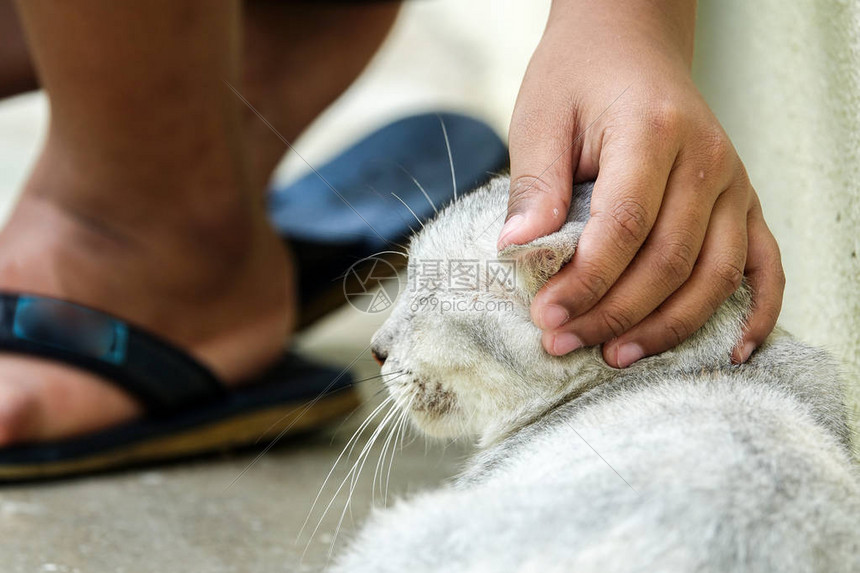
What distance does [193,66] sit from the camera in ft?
5.35

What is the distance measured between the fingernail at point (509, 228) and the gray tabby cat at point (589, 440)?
1 cm

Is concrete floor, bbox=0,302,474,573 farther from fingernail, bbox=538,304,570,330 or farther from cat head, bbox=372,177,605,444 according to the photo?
fingernail, bbox=538,304,570,330

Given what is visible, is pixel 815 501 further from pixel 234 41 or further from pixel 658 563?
pixel 234 41

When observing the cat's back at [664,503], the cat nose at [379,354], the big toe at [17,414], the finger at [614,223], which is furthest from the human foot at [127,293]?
Result: the finger at [614,223]

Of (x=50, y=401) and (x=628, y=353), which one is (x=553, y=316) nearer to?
(x=628, y=353)

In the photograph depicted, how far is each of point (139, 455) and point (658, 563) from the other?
119 cm

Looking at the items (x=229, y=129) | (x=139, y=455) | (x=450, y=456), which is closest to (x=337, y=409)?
(x=450, y=456)

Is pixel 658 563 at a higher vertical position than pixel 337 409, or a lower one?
higher

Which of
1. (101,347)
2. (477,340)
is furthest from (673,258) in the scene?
(101,347)

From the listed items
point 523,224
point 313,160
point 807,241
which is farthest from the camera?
point 313,160

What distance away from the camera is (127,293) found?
5.51 feet

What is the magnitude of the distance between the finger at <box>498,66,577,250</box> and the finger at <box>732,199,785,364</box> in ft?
0.73

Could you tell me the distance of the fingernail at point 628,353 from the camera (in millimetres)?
980

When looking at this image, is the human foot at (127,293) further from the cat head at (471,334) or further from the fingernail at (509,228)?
the fingernail at (509,228)
